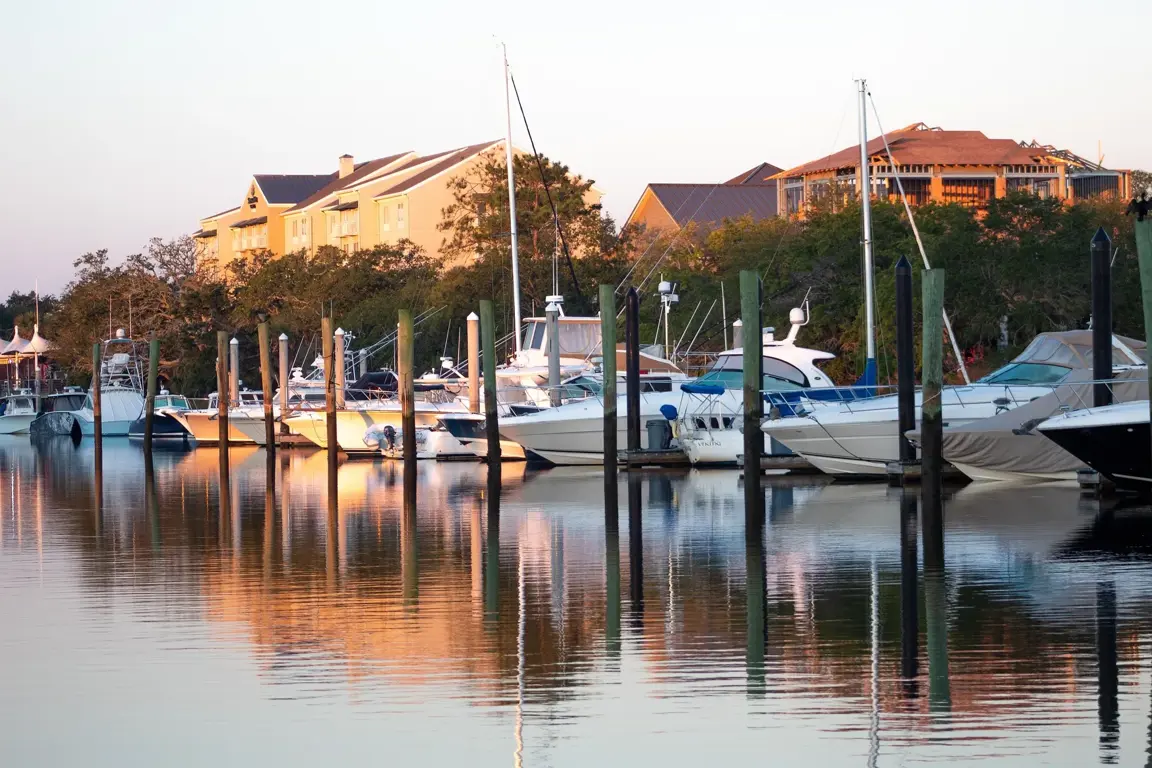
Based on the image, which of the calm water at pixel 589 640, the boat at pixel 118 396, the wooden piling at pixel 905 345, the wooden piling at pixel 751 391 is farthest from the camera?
the boat at pixel 118 396

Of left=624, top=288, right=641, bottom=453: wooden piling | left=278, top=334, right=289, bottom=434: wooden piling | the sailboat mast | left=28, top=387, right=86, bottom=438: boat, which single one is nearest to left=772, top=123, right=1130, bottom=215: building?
left=28, top=387, right=86, bottom=438: boat

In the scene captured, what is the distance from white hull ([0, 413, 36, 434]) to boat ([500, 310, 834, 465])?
145 feet

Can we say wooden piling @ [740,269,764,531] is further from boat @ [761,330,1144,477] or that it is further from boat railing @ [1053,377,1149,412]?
boat railing @ [1053,377,1149,412]

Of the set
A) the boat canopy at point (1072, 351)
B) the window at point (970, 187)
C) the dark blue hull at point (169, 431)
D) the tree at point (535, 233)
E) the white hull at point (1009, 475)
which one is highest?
the window at point (970, 187)

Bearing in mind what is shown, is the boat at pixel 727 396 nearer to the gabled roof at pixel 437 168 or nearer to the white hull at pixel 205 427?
the white hull at pixel 205 427

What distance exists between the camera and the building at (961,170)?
7638 centimetres

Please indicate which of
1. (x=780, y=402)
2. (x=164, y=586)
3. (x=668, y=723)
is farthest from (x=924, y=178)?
(x=668, y=723)

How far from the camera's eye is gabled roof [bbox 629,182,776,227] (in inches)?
3514

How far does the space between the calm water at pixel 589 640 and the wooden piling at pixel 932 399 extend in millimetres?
528

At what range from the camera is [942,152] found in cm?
7725

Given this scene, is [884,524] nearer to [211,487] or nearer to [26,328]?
[211,487]

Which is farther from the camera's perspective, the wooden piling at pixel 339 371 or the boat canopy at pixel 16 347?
the boat canopy at pixel 16 347

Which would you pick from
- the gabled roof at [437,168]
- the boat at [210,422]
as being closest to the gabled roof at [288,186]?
the gabled roof at [437,168]

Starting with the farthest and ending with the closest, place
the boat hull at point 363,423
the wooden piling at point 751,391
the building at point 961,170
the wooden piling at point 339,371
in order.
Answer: the building at point 961,170
the wooden piling at point 339,371
the boat hull at point 363,423
the wooden piling at point 751,391
